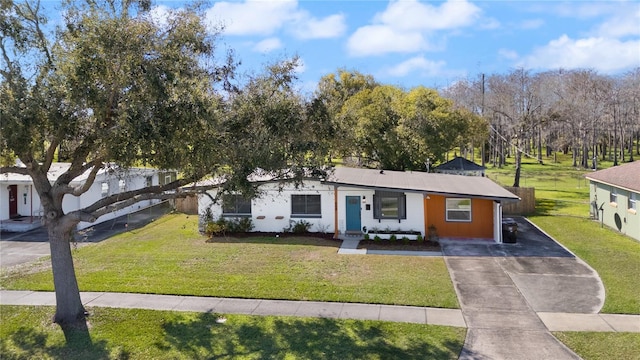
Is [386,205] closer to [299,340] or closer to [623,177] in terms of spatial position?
[299,340]

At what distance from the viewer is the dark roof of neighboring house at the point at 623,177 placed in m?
20.0

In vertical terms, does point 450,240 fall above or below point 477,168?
below

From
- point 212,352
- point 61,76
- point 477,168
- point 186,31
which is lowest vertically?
point 212,352

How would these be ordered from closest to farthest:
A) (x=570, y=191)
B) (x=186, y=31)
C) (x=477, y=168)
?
(x=186, y=31) < (x=477, y=168) < (x=570, y=191)

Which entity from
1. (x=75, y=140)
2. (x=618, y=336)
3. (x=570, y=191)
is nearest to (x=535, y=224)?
(x=618, y=336)

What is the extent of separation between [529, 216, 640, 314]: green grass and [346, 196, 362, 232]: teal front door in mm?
8689

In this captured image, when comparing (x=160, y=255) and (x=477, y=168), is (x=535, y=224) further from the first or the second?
(x=160, y=255)

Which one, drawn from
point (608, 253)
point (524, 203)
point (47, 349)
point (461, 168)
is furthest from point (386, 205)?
point (461, 168)

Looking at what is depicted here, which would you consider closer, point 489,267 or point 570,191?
point 489,267

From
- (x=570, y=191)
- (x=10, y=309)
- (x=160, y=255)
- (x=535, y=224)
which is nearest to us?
(x=10, y=309)

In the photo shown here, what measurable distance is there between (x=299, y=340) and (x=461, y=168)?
1045 inches

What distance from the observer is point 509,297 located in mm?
12555

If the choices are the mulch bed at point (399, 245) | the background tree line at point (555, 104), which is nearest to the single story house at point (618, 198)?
the mulch bed at point (399, 245)

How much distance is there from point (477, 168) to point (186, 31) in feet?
91.1
